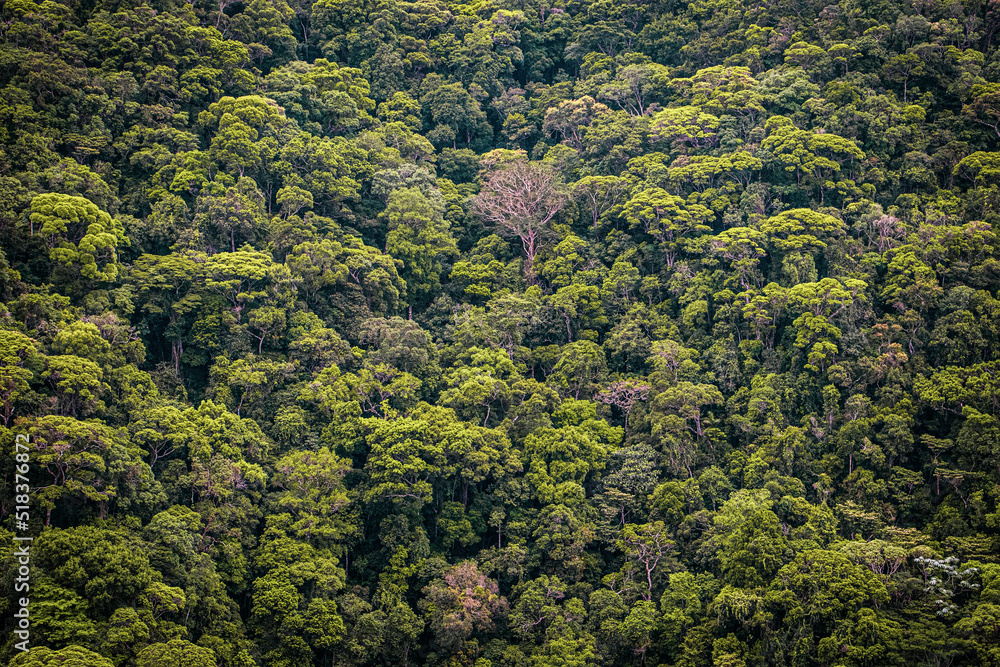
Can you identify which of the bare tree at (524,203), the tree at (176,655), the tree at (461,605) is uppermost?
the bare tree at (524,203)

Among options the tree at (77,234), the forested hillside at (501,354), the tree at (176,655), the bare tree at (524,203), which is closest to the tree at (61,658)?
the forested hillside at (501,354)

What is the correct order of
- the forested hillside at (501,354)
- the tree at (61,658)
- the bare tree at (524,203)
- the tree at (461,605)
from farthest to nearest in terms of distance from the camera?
1. the bare tree at (524,203)
2. the tree at (461,605)
3. the forested hillside at (501,354)
4. the tree at (61,658)

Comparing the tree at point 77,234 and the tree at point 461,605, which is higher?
the tree at point 77,234

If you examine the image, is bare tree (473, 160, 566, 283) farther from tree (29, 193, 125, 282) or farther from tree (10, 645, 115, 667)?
tree (10, 645, 115, 667)

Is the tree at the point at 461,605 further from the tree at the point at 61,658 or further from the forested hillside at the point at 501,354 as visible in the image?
the tree at the point at 61,658

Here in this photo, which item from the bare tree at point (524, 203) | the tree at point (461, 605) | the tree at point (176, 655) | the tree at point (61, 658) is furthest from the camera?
the bare tree at point (524, 203)

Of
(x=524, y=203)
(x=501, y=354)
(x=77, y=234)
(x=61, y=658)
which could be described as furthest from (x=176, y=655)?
(x=524, y=203)

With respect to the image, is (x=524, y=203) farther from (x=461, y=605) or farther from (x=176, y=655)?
(x=176, y=655)
